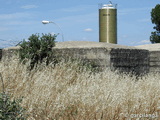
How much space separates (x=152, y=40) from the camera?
80.5 ft

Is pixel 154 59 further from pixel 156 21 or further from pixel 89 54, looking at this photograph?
pixel 156 21

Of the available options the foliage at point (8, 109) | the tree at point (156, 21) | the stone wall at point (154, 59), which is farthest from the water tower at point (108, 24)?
the foliage at point (8, 109)

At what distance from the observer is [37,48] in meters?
11.3

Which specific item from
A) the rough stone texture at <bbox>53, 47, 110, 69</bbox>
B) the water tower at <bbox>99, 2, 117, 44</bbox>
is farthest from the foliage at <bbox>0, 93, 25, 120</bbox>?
the water tower at <bbox>99, 2, 117, 44</bbox>

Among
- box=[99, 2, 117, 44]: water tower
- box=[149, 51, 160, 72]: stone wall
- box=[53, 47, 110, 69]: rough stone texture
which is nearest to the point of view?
box=[53, 47, 110, 69]: rough stone texture

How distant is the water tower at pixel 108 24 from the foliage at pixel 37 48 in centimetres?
1205

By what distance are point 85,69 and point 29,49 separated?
231 cm

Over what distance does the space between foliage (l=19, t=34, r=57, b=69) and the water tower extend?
39.5 feet

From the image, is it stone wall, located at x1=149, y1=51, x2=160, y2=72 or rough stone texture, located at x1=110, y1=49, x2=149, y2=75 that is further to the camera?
stone wall, located at x1=149, y1=51, x2=160, y2=72

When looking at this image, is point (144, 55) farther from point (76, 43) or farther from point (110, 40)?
point (110, 40)

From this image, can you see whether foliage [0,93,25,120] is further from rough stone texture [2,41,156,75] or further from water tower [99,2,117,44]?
water tower [99,2,117,44]

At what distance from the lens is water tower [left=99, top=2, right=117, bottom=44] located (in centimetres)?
2322

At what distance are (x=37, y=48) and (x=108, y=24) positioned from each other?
12.9 meters

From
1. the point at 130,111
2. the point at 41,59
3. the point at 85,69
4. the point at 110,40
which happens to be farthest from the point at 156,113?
the point at 110,40
